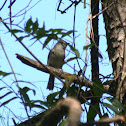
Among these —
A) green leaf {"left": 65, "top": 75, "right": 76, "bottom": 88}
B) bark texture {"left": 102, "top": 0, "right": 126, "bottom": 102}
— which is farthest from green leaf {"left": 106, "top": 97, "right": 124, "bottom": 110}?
bark texture {"left": 102, "top": 0, "right": 126, "bottom": 102}

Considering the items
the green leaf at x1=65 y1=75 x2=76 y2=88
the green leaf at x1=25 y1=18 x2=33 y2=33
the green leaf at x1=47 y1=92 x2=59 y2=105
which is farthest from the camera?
the green leaf at x1=47 y1=92 x2=59 y2=105

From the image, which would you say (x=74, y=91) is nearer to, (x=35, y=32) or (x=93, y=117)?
(x=93, y=117)

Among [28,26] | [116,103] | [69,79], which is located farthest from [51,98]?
[28,26]

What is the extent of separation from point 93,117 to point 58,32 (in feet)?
→ 2.80

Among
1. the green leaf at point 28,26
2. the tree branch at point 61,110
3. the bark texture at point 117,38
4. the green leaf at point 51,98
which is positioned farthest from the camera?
the bark texture at point 117,38

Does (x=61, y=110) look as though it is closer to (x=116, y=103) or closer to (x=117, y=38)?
(x=116, y=103)

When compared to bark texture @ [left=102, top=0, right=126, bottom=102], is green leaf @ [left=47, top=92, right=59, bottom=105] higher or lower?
lower

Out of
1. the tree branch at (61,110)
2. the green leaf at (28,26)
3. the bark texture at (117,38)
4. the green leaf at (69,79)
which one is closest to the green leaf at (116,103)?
the green leaf at (69,79)

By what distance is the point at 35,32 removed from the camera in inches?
74.4

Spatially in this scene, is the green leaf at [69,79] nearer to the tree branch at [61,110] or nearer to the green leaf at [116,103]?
the green leaf at [116,103]

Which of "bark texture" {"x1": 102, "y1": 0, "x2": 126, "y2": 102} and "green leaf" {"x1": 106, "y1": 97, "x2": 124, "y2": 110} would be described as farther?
"bark texture" {"x1": 102, "y1": 0, "x2": 126, "y2": 102}

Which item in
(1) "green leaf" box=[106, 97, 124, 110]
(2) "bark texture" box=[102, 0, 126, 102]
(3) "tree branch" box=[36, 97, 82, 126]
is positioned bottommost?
(1) "green leaf" box=[106, 97, 124, 110]

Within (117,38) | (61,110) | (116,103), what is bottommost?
(116,103)

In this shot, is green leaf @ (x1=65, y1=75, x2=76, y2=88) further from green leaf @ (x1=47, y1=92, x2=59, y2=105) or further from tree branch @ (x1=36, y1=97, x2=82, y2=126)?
tree branch @ (x1=36, y1=97, x2=82, y2=126)
